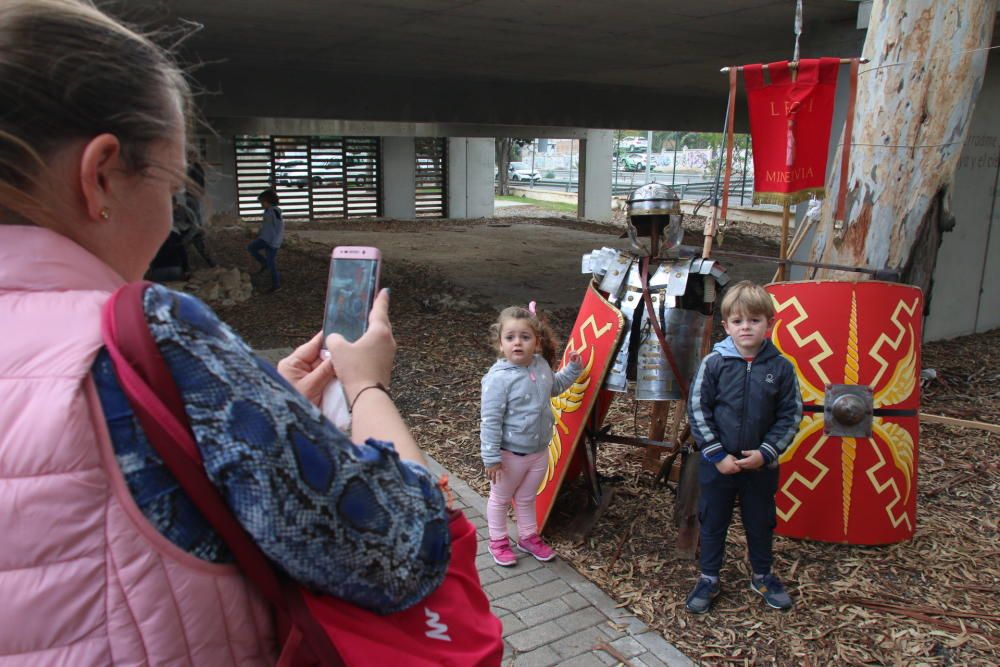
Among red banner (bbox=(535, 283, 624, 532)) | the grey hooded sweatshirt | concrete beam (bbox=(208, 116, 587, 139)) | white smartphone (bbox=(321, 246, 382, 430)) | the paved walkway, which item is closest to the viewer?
white smartphone (bbox=(321, 246, 382, 430))

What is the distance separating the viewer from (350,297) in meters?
1.40

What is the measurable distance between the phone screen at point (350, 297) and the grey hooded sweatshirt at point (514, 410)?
2.08m

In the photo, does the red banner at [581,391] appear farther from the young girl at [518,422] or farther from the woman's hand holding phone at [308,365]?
the woman's hand holding phone at [308,365]

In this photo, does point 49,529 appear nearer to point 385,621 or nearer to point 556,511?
point 385,621

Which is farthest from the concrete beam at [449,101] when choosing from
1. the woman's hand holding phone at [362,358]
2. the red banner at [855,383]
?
the woman's hand holding phone at [362,358]

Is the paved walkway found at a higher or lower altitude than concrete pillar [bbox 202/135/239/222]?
lower

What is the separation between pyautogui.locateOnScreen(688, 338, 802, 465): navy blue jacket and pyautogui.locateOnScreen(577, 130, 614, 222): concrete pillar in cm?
2129

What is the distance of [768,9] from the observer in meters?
7.16

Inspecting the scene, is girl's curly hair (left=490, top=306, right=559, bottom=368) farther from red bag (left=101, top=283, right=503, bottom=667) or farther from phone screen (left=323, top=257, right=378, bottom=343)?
red bag (left=101, top=283, right=503, bottom=667)

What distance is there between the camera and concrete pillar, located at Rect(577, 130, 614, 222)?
2402 cm

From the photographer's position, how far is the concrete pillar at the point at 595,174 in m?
24.0

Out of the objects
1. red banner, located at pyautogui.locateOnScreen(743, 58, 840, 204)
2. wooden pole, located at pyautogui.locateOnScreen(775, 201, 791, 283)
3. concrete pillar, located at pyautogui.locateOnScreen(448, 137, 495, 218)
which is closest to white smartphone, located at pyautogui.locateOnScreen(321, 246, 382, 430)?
wooden pole, located at pyautogui.locateOnScreen(775, 201, 791, 283)

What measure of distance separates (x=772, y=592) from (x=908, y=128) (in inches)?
106

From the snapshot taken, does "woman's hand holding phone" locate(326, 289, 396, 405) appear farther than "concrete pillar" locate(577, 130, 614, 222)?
No
